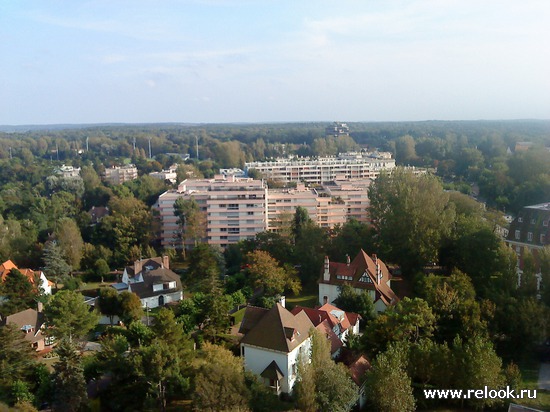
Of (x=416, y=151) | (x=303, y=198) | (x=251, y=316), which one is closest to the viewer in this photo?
(x=251, y=316)

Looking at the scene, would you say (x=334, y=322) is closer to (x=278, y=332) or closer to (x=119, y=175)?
(x=278, y=332)

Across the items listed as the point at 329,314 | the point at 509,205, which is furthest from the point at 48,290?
the point at 509,205

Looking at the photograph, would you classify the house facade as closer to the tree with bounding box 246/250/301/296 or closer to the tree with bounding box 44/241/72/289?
the tree with bounding box 246/250/301/296

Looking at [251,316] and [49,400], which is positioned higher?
[251,316]

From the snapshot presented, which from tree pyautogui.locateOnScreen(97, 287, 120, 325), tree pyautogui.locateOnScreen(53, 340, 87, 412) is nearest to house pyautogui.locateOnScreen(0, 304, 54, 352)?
tree pyautogui.locateOnScreen(97, 287, 120, 325)

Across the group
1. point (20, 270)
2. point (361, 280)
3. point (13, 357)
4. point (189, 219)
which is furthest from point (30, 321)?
point (189, 219)

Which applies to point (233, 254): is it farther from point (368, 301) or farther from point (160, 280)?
point (368, 301)

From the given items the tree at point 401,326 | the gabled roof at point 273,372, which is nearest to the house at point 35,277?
the gabled roof at point 273,372
